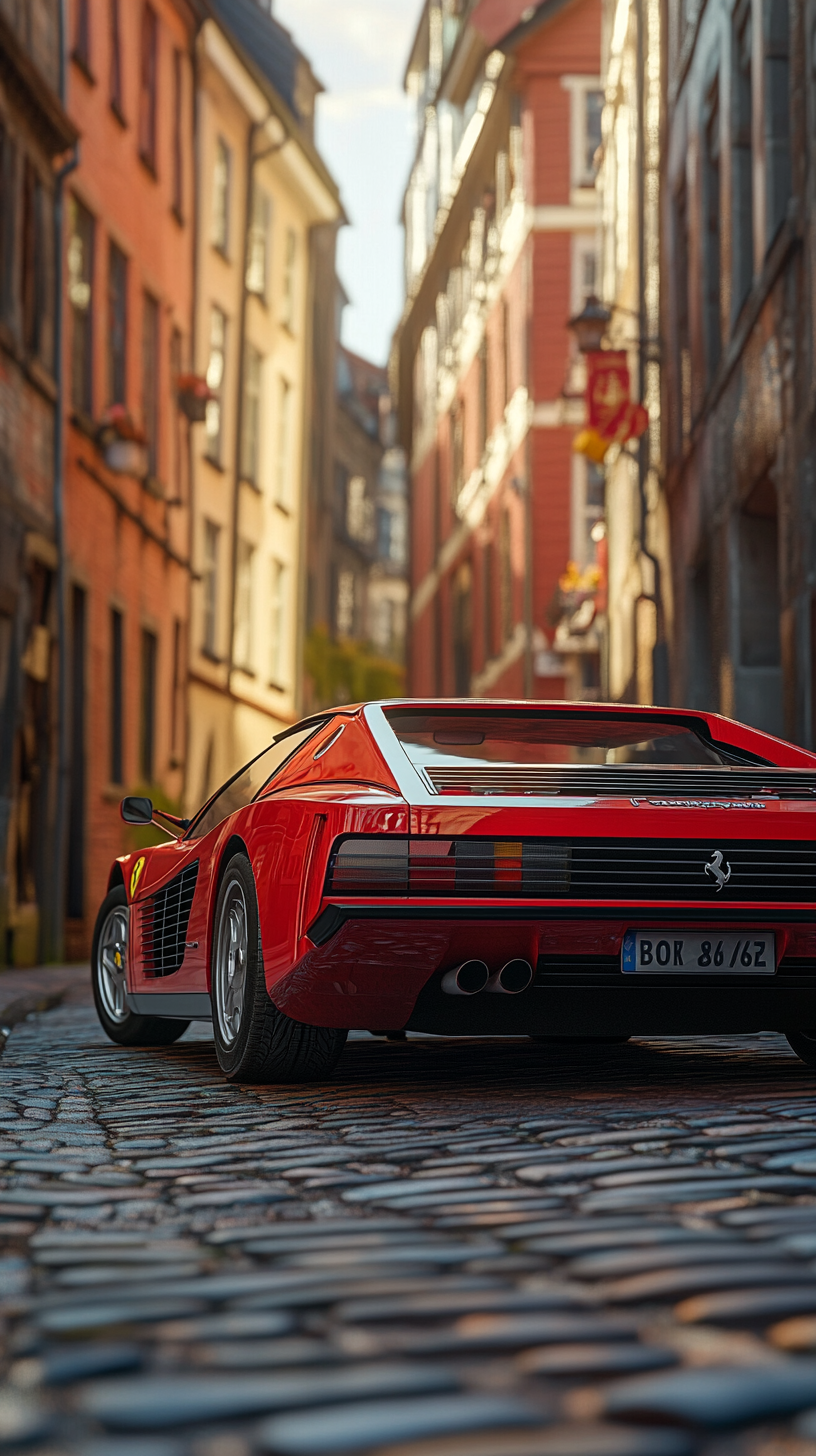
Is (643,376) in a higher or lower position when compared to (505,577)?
higher

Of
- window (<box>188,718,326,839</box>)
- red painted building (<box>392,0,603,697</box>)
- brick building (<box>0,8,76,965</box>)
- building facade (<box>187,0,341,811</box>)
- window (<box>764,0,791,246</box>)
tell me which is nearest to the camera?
window (<box>188,718,326,839</box>)

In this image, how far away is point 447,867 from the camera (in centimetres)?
561

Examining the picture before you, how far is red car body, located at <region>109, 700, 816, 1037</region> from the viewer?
562cm

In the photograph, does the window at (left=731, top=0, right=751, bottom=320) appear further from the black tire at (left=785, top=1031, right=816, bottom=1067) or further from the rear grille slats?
the rear grille slats

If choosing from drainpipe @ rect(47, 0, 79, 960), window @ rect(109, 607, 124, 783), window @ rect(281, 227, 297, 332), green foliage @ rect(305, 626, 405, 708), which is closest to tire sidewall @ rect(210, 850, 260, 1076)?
drainpipe @ rect(47, 0, 79, 960)

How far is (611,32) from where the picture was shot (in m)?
29.0

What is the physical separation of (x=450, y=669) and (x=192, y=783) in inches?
497

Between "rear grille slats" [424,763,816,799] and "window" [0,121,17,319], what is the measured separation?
1302 centimetres

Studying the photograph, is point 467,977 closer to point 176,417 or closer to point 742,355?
point 742,355

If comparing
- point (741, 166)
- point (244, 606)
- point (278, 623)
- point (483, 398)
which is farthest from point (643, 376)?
point (483, 398)

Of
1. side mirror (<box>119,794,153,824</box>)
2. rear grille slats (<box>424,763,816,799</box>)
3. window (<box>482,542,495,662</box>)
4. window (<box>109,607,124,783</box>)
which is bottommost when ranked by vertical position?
side mirror (<box>119,794,153,824</box>)

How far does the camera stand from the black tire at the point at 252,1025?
607 cm

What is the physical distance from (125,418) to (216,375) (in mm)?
9619

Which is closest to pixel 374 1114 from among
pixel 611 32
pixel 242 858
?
pixel 242 858
